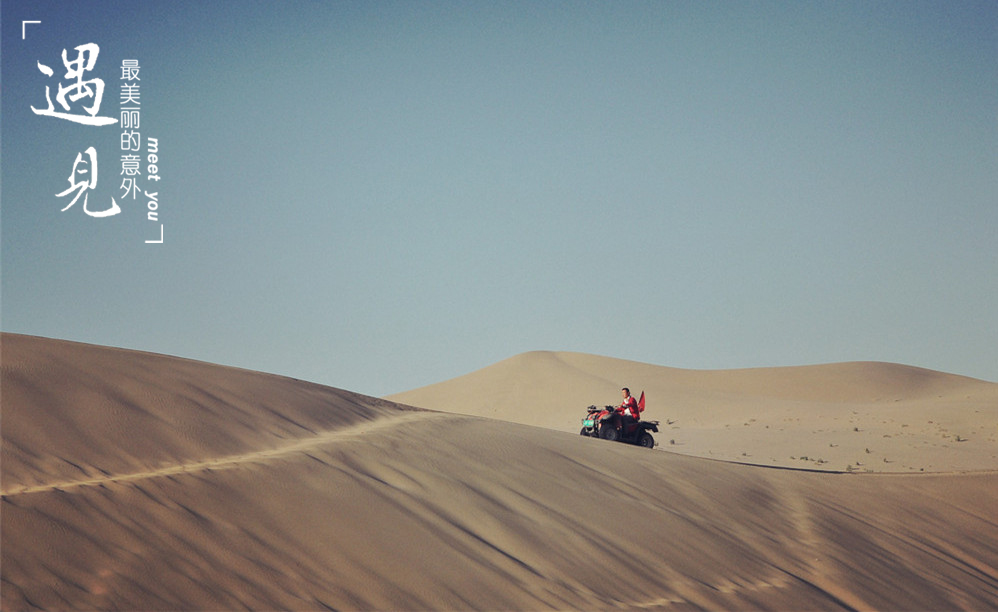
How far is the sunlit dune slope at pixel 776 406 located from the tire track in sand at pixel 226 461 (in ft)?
46.8

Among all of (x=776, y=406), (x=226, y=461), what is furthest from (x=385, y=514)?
(x=776, y=406)

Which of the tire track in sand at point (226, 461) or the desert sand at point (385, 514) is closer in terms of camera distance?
the desert sand at point (385, 514)

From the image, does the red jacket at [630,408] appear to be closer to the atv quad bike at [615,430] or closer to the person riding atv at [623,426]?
the person riding atv at [623,426]

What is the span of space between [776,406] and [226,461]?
39094 millimetres

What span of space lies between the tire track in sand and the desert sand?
0.04 meters

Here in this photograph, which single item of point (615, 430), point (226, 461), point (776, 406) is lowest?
point (776, 406)

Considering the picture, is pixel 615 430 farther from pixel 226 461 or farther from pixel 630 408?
pixel 226 461

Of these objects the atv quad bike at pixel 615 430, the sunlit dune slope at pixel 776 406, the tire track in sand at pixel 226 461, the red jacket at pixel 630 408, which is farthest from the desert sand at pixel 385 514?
the sunlit dune slope at pixel 776 406

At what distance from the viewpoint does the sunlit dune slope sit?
88.8ft

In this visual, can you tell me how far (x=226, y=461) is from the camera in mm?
9453

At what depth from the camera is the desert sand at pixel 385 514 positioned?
7109 millimetres

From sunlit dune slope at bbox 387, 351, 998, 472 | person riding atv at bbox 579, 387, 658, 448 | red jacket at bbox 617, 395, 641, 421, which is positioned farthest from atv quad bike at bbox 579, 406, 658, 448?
sunlit dune slope at bbox 387, 351, 998, 472

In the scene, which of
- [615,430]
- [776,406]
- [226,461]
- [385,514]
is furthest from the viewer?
[776,406]

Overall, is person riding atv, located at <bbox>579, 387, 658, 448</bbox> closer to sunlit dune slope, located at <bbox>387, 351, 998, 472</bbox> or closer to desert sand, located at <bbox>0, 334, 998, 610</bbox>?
desert sand, located at <bbox>0, 334, 998, 610</bbox>
